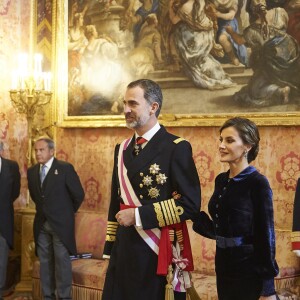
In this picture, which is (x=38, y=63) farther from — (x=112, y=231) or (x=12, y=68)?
(x=112, y=231)

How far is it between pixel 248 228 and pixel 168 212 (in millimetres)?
423

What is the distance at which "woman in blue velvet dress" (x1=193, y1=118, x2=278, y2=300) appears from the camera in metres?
2.74

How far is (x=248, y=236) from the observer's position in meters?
2.81

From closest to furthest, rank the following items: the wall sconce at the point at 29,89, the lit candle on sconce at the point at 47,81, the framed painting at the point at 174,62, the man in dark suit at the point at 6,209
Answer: the framed painting at the point at 174,62, the man in dark suit at the point at 6,209, the wall sconce at the point at 29,89, the lit candle on sconce at the point at 47,81

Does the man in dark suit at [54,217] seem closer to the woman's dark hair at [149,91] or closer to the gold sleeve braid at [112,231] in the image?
the gold sleeve braid at [112,231]

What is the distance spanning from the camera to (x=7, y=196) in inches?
235

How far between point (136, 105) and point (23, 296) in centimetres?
394

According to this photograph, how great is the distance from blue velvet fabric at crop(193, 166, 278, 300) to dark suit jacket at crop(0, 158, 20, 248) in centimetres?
348

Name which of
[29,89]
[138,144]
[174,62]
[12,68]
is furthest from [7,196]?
[138,144]

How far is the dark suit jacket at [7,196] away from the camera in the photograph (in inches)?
233

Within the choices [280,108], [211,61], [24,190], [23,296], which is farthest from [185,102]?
[23,296]

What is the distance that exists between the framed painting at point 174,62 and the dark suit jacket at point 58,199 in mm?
937

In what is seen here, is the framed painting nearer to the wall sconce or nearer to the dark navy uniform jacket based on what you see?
the wall sconce

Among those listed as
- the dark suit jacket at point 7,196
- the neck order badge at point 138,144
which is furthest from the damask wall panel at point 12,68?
the neck order badge at point 138,144
